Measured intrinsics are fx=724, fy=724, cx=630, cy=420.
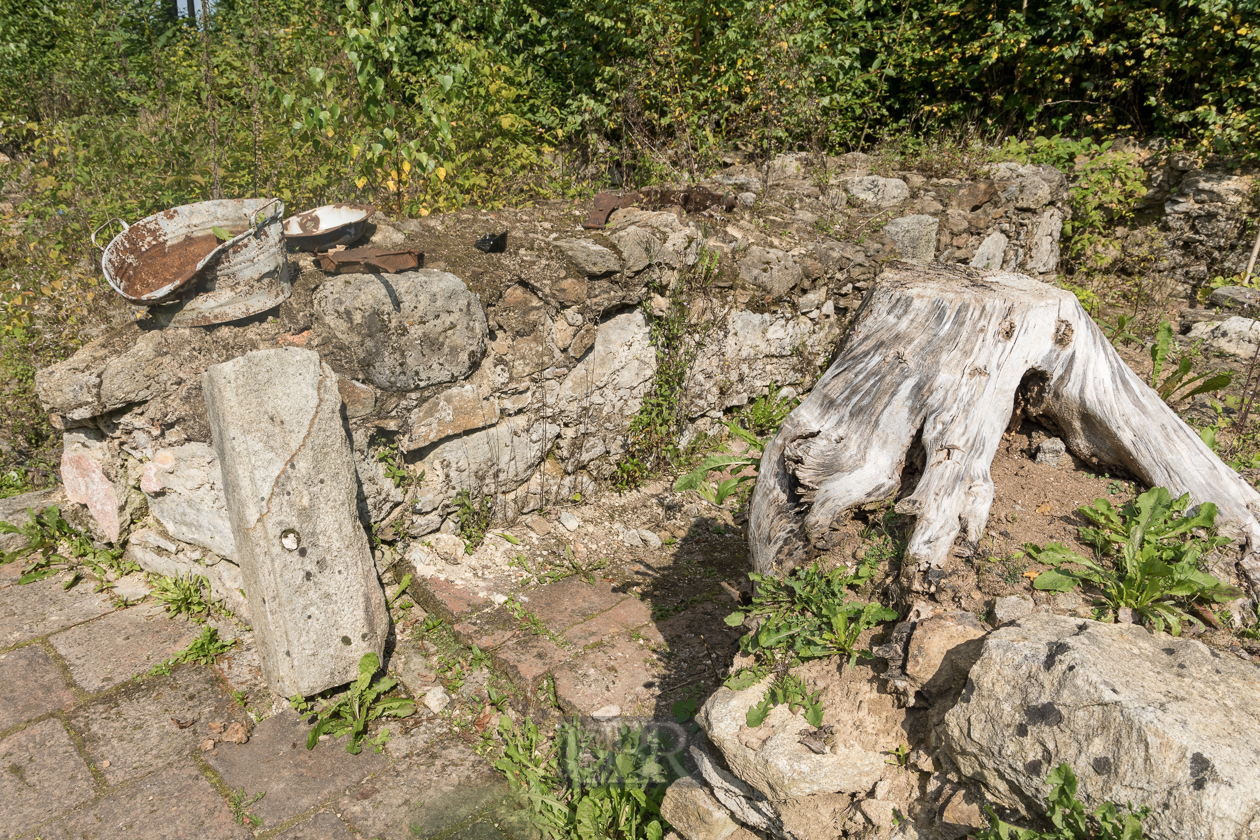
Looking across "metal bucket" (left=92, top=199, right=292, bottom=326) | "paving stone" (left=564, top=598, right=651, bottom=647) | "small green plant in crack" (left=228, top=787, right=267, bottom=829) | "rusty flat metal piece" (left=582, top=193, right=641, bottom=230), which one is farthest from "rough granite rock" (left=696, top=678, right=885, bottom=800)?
"rusty flat metal piece" (left=582, top=193, right=641, bottom=230)

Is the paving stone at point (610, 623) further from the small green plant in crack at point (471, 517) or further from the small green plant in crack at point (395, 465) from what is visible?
the small green plant in crack at point (395, 465)

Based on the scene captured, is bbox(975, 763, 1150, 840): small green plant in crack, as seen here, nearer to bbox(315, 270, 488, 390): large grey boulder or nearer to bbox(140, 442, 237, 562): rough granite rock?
bbox(315, 270, 488, 390): large grey boulder

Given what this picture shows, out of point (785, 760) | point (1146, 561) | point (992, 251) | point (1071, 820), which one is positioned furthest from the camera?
point (992, 251)

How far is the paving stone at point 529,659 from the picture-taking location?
2.80 m

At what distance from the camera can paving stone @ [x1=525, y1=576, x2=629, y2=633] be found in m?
3.18

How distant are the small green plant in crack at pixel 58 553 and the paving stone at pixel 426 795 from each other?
185 cm

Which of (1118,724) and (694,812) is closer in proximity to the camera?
(1118,724)

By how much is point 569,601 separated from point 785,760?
158 centimetres

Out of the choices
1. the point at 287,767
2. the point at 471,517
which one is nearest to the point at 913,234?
the point at 471,517

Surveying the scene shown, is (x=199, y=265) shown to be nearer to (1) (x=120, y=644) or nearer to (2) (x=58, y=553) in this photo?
(1) (x=120, y=644)

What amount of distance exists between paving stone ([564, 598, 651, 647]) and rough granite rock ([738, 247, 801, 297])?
2139 mm

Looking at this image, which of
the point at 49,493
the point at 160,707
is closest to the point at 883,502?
the point at 160,707

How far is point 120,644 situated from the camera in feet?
10.1

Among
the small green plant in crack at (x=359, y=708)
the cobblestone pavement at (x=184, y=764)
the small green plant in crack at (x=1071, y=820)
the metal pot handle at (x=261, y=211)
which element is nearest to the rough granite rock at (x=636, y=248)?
the metal pot handle at (x=261, y=211)
